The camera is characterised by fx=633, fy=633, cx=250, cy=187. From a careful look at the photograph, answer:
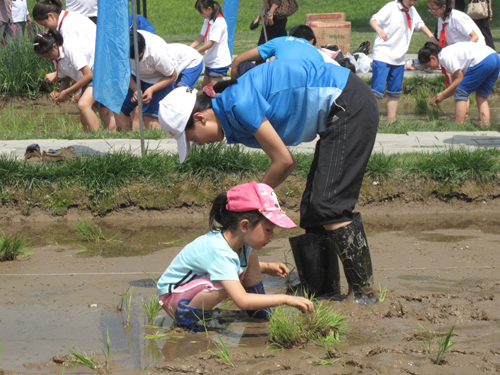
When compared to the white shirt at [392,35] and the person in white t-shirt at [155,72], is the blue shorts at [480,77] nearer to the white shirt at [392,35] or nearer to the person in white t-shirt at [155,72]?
the white shirt at [392,35]

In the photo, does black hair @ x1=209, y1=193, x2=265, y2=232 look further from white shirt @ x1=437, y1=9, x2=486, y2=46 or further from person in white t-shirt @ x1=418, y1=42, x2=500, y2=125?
white shirt @ x1=437, y1=9, x2=486, y2=46

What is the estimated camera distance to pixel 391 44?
25.3ft

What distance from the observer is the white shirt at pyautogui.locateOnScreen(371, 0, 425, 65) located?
773 centimetres

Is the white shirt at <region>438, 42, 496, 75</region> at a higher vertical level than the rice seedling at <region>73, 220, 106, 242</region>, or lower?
higher

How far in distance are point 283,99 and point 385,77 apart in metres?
4.98

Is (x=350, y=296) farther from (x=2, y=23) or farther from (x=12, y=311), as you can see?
(x=2, y=23)

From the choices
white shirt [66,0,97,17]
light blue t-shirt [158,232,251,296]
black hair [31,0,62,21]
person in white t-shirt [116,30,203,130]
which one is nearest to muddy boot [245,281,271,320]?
light blue t-shirt [158,232,251,296]

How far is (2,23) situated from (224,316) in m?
8.73

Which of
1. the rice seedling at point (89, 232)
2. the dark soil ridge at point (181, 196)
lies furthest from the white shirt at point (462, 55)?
the rice seedling at point (89, 232)

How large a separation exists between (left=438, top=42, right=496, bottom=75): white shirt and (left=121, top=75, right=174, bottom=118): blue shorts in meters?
3.14

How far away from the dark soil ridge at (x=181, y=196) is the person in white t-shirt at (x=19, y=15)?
6016 mm

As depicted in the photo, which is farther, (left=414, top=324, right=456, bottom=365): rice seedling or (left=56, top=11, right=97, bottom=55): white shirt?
(left=56, top=11, right=97, bottom=55): white shirt

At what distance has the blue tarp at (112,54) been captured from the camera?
5543 millimetres

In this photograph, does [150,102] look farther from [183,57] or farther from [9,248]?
[9,248]
